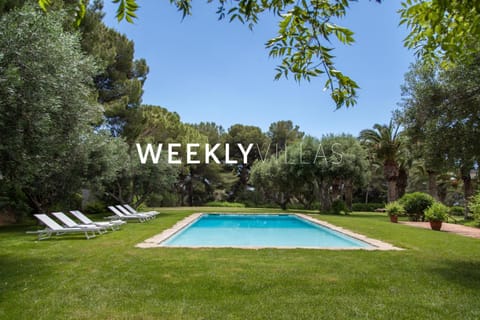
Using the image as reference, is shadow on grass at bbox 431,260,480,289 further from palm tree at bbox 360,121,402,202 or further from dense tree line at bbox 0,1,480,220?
palm tree at bbox 360,121,402,202

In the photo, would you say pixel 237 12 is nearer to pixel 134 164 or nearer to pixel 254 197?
pixel 134 164

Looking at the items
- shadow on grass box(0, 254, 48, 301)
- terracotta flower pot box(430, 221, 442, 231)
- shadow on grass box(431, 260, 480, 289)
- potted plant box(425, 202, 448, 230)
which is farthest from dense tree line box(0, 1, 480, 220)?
shadow on grass box(431, 260, 480, 289)

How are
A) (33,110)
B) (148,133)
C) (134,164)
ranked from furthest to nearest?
(148,133), (134,164), (33,110)

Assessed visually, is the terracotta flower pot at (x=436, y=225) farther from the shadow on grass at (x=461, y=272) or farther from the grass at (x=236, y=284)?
the shadow on grass at (x=461, y=272)

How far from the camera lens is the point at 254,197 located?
126ft

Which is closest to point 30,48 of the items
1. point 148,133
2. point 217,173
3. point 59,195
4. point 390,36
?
point 390,36

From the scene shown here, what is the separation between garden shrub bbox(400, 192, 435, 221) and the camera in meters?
17.8

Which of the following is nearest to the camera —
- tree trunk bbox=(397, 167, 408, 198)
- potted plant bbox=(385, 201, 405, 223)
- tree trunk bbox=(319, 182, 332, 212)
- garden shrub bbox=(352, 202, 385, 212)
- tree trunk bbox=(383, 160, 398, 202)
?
potted plant bbox=(385, 201, 405, 223)

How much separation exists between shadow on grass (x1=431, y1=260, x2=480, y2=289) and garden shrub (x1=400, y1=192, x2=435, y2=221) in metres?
11.9

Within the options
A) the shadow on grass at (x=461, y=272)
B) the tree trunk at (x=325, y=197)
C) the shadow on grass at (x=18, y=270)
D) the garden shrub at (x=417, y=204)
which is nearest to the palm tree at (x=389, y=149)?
the tree trunk at (x=325, y=197)

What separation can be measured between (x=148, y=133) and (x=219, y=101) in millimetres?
8232

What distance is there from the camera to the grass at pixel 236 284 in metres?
3.98

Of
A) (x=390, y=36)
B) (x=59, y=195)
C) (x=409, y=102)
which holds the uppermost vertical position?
(x=409, y=102)

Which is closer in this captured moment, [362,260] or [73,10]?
[73,10]
